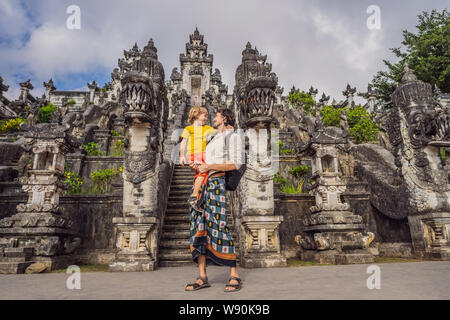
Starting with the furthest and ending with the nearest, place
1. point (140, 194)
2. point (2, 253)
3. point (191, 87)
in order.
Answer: point (191, 87)
point (140, 194)
point (2, 253)

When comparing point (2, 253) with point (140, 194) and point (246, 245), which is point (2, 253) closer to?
point (140, 194)

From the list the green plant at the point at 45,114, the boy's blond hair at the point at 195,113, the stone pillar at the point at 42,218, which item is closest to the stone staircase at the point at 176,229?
the stone pillar at the point at 42,218

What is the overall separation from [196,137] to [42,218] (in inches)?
164

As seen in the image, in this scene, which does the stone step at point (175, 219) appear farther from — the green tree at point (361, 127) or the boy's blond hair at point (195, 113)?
the green tree at point (361, 127)

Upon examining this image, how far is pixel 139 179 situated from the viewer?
16.7ft

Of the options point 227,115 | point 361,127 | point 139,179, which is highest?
point 361,127

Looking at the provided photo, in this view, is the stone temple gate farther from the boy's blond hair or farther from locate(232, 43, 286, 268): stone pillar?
the boy's blond hair

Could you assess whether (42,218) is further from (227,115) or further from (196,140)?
(227,115)

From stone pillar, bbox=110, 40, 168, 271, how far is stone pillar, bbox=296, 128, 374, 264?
326cm

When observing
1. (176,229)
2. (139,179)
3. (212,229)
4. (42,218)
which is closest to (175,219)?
(176,229)

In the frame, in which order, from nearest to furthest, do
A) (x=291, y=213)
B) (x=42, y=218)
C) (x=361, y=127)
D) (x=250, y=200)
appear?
1. (x=250, y=200)
2. (x=42, y=218)
3. (x=291, y=213)
4. (x=361, y=127)
